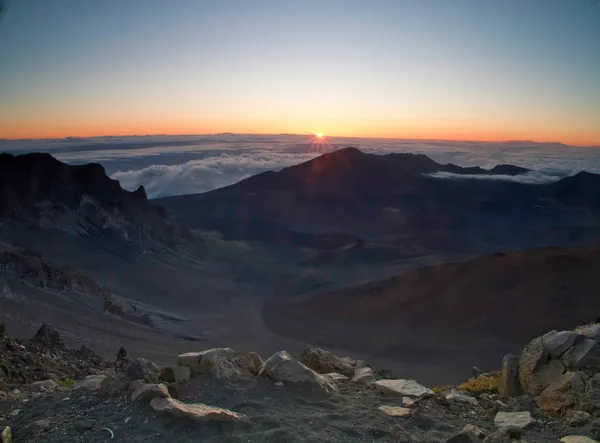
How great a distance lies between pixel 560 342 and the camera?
777cm

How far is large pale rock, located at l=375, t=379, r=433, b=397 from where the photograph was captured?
6889 millimetres

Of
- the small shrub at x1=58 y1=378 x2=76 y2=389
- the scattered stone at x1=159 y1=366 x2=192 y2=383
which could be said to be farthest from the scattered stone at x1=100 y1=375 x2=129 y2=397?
the small shrub at x1=58 y1=378 x2=76 y2=389

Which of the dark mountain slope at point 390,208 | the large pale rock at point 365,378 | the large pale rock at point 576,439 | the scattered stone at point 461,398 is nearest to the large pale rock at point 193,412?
the large pale rock at point 365,378

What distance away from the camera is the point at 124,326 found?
3145 centimetres

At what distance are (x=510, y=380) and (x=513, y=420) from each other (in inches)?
80.1

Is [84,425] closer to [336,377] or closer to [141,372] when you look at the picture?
[141,372]

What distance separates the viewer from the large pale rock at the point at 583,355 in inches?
286

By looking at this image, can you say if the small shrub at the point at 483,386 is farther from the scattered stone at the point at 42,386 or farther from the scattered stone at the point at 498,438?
the scattered stone at the point at 42,386

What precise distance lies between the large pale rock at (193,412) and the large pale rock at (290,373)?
132cm

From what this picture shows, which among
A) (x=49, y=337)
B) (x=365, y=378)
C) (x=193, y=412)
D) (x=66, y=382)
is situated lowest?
(x=49, y=337)

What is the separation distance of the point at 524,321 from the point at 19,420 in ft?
97.1

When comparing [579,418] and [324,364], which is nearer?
[579,418]

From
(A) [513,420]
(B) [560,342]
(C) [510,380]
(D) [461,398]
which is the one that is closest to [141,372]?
(D) [461,398]

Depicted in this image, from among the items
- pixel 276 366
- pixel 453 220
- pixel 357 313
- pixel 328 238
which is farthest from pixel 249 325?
pixel 453 220
